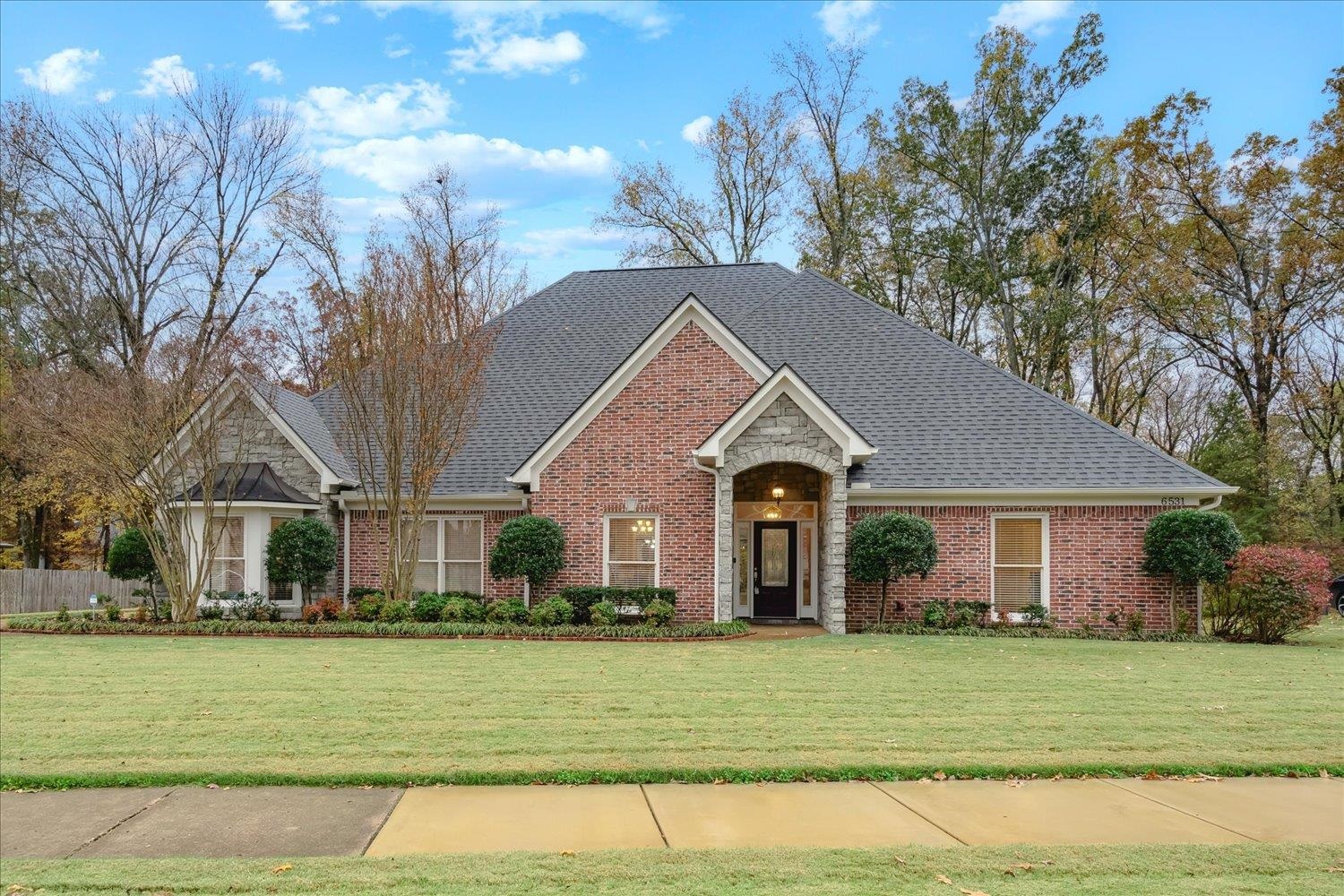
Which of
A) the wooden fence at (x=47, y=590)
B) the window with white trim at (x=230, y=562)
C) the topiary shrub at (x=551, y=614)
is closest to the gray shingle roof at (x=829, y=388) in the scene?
the window with white trim at (x=230, y=562)

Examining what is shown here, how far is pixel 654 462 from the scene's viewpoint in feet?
55.2

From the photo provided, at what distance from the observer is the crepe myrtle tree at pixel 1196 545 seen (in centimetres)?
1518

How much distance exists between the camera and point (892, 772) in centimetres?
663

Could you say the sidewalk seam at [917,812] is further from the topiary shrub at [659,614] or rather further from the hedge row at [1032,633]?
the hedge row at [1032,633]

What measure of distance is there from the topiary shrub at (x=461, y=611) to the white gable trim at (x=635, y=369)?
247cm

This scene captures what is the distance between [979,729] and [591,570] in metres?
9.84

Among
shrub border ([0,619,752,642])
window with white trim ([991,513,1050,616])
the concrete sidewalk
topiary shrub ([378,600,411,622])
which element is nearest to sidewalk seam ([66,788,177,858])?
the concrete sidewalk

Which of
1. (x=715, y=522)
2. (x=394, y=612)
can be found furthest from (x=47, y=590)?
(x=715, y=522)

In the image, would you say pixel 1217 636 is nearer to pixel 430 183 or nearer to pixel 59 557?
pixel 430 183

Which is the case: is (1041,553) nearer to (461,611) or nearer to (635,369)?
(635,369)

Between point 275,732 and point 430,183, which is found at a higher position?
point 430,183

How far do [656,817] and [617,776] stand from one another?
89cm

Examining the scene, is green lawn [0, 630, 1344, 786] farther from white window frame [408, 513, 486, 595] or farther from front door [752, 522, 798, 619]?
white window frame [408, 513, 486, 595]

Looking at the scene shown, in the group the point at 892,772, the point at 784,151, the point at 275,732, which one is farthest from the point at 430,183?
the point at 892,772
